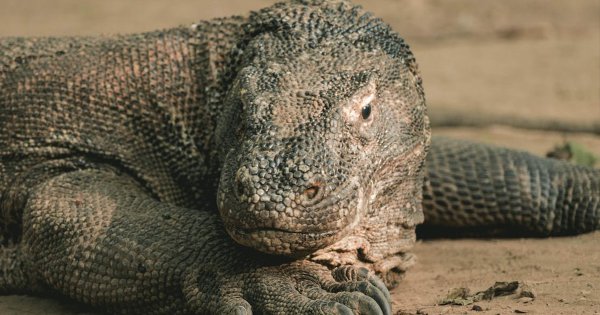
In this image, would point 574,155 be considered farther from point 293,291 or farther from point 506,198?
point 293,291

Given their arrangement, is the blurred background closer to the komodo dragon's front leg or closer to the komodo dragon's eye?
the komodo dragon's eye

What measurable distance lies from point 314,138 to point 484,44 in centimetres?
1257

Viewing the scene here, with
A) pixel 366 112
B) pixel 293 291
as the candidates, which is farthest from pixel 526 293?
pixel 293 291

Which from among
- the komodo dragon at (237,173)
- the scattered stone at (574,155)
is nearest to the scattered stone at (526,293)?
the komodo dragon at (237,173)

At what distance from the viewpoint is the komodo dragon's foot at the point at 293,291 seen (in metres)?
5.09

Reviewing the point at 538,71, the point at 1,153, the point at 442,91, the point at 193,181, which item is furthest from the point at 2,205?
the point at 538,71

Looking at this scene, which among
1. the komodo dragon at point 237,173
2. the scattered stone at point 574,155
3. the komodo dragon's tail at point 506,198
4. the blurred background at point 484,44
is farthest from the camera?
the blurred background at point 484,44

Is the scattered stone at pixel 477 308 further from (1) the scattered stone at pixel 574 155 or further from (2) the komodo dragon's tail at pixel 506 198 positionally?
(1) the scattered stone at pixel 574 155

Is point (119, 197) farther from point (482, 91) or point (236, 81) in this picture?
point (482, 91)

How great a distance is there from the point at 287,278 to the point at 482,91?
362 inches

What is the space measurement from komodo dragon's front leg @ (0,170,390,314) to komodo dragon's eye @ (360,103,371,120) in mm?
841

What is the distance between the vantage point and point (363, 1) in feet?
62.9

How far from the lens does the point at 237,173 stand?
16.7 ft

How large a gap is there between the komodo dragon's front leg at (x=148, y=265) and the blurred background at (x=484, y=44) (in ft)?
17.9
